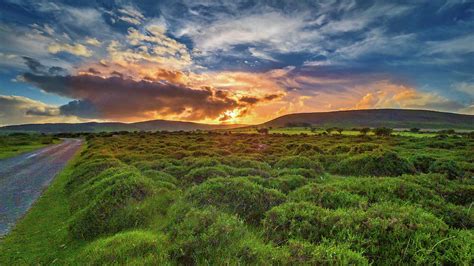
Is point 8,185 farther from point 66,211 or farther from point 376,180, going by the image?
point 376,180

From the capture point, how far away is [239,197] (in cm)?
992

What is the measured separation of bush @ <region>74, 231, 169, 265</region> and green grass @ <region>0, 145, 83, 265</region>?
134 centimetres

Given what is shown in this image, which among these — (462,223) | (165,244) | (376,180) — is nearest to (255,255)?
(165,244)

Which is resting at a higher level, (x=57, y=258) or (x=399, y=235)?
(x=399, y=235)

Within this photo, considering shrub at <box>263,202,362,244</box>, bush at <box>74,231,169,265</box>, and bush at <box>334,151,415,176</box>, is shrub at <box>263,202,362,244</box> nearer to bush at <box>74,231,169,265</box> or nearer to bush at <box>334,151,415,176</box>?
bush at <box>74,231,169,265</box>

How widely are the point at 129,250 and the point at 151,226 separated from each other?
2.19m

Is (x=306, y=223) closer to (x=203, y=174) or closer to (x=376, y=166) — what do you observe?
(x=203, y=174)

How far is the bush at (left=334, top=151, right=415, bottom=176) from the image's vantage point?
1878cm

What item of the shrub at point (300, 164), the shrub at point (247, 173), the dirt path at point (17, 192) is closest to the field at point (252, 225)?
the dirt path at point (17, 192)

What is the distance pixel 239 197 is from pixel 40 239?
699 centimetres

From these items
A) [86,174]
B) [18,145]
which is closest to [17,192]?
[86,174]

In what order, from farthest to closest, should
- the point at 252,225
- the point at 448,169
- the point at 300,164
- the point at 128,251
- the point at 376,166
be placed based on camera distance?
1. the point at 300,164
2. the point at 376,166
3. the point at 448,169
4. the point at 252,225
5. the point at 128,251

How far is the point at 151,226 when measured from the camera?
8664 mm

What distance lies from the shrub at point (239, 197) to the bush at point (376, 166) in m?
11.5
